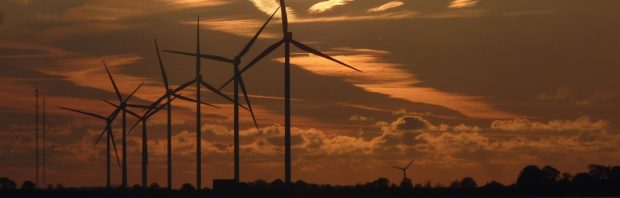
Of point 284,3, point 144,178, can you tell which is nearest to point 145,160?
point 144,178

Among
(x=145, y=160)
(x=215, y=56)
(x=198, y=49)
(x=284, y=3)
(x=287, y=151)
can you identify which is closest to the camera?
(x=287, y=151)

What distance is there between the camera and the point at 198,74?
153000 mm

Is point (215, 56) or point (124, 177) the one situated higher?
point (215, 56)

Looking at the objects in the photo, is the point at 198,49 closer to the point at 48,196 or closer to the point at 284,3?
the point at 284,3

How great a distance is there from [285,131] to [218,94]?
29945 millimetres

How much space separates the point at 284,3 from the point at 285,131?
58.4 feet

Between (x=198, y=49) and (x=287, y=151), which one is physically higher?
(x=198, y=49)

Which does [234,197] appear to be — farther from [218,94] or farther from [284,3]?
[284,3]

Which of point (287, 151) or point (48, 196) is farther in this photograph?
point (48, 196)

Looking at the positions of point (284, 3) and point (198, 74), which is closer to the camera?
point (284, 3)

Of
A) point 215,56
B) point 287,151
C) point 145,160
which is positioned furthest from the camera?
point 145,160

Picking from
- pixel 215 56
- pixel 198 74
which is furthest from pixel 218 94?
pixel 198 74

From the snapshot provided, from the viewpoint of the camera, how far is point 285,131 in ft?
351

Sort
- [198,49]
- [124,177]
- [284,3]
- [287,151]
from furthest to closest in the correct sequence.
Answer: [124,177] → [198,49] → [284,3] → [287,151]
